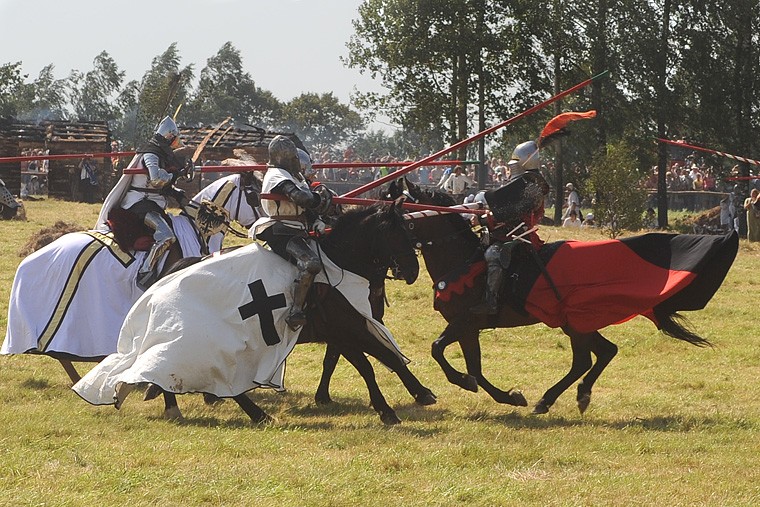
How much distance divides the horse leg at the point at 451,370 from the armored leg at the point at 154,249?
8.69 ft

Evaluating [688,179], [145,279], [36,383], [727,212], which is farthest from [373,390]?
[688,179]

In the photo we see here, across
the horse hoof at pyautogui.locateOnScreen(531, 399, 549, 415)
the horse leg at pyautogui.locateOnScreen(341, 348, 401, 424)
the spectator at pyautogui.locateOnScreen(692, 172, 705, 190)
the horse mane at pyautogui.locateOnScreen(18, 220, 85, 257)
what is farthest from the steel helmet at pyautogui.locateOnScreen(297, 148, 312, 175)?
the spectator at pyautogui.locateOnScreen(692, 172, 705, 190)

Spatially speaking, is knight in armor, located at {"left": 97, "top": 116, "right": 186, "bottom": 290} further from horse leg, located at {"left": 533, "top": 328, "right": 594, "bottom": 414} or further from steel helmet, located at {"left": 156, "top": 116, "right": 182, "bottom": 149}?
horse leg, located at {"left": 533, "top": 328, "right": 594, "bottom": 414}

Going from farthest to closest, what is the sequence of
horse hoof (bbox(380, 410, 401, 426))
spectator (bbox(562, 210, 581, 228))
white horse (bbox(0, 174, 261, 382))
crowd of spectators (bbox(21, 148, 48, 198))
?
crowd of spectators (bbox(21, 148, 48, 198)), spectator (bbox(562, 210, 581, 228)), white horse (bbox(0, 174, 261, 382)), horse hoof (bbox(380, 410, 401, 426))

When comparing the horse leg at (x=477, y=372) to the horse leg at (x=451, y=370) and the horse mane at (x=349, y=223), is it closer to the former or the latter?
the horse leg at (x=451, y=370)

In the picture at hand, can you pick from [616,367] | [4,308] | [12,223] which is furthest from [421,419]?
[12,223]

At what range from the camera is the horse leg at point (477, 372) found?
9.54 metres

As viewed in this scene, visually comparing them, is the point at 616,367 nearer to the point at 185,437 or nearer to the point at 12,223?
the point at 185,437

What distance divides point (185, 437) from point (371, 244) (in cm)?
207

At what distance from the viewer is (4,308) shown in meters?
15.2

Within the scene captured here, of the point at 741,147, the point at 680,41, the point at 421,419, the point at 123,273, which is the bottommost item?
the point at 421,419

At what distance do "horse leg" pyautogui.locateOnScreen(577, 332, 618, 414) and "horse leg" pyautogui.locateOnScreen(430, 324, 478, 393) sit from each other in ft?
2.85

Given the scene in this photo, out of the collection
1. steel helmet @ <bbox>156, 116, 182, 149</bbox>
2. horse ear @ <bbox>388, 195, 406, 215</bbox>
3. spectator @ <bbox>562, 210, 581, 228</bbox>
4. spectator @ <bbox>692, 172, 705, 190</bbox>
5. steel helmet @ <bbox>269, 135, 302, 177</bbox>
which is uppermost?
spectator @ <bbox>692, 172, 705, 190</bbox>

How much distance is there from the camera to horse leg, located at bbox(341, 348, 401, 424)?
870cm
